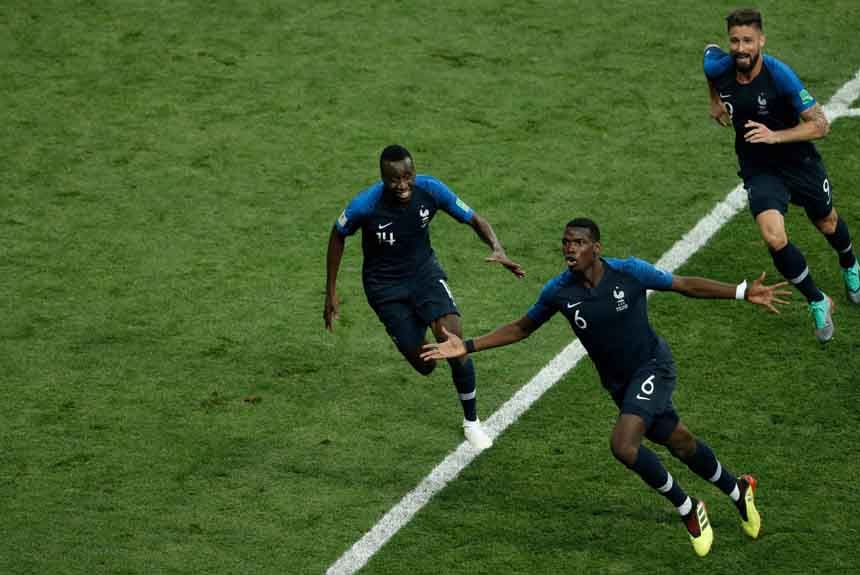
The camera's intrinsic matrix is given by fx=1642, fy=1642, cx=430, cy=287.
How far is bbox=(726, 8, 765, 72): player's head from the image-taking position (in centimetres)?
1156

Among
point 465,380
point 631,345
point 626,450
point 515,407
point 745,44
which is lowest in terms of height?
point 515,407

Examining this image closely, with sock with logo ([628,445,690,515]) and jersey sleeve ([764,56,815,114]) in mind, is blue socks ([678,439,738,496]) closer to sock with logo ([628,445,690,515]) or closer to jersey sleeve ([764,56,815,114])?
sock with logo ([628,445,690,515])

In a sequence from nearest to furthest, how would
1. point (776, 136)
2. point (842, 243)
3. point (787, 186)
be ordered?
point (776, 136) → point (787, 186) → point (842, 243)

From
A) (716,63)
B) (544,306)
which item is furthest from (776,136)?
(544,306)

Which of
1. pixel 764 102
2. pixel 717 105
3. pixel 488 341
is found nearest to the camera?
pixel 488 341

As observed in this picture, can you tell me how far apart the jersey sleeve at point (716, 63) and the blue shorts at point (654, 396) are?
9.12ft

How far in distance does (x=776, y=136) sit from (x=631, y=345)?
2.28 metres

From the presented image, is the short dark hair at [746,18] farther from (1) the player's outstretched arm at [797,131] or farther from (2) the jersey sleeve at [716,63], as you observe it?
(1) the player's outstretched arm at [797,131]

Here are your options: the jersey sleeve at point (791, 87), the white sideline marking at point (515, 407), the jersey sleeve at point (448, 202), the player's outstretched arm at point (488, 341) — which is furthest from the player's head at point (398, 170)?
the jersey sleeve at point (791, 87)

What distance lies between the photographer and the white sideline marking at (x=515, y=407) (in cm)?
1056

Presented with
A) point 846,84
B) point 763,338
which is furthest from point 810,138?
point 846,84

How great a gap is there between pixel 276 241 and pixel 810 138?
4.97 m

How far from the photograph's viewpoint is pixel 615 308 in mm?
9969

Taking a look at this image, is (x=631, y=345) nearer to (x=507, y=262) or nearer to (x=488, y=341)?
(x=488, y=341)
